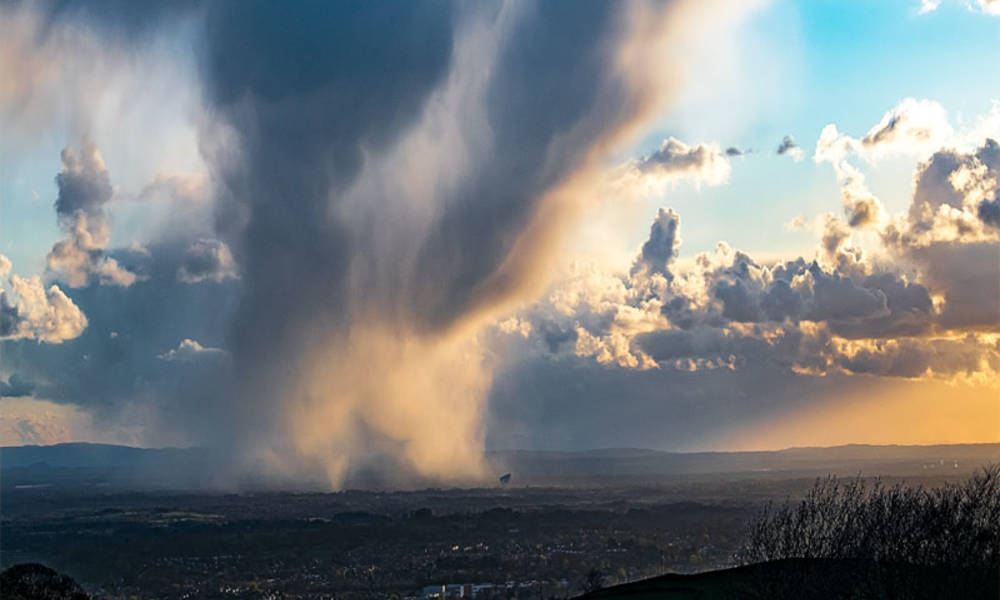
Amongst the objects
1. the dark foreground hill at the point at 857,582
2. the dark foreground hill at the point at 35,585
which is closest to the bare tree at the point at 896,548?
the dark foreground hill at the point at 857,582

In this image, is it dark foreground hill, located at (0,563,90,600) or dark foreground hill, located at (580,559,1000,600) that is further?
dark foreground hill, located at (0,563,90,600)

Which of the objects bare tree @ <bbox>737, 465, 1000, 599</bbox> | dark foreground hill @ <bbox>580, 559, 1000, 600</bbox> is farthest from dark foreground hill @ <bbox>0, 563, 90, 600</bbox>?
bare tree @ <bbox>737, 465, 1000, 599</bbox>

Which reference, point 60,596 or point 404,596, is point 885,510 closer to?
point 60,596

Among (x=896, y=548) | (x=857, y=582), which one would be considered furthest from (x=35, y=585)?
(x=896, y=548)

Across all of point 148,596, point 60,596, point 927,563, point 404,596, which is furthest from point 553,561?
point 927,563

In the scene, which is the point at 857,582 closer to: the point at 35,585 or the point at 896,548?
the point at 896,548

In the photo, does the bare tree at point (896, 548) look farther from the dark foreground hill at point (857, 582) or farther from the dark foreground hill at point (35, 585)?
the dark foreground hill at point (35, 585)

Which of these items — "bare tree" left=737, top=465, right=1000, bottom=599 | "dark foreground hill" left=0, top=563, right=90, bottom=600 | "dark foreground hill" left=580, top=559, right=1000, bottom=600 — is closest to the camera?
"dark foreground hill" left=580, top=559, right=1000, bottom=600

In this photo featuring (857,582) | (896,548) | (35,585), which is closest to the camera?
(857,582)

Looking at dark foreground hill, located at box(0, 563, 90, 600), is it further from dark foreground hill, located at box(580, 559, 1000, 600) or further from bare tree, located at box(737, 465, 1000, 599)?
bare tree, located at box(737, 465, 1000, 599)

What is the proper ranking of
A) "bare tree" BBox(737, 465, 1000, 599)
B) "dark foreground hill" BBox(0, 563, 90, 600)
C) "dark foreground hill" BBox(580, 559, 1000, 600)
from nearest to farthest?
"dark foreground hill" BBox(580, 559, 1000, 600) < "bare tree" BBox(737, 465, 1000, 599) < "dark foreground hill" BBox(0, 563, 90, 600)

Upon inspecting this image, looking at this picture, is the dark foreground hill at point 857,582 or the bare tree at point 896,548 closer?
the dark foreground hill at point 857,582
